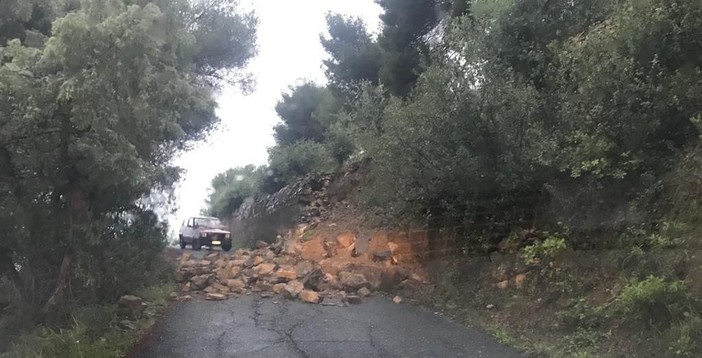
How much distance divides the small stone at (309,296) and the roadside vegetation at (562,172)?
219 cm

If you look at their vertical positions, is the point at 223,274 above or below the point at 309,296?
above

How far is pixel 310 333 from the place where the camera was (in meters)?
9.01

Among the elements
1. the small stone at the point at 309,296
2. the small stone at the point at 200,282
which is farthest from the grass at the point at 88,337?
the small stone at the point at 309,296

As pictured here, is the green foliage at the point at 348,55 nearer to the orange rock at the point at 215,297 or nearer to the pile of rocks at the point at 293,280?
the pile of rocks at the point at 293,280

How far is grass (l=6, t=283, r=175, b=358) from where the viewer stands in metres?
7.78

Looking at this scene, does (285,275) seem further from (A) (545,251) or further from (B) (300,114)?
(B) (300,114)

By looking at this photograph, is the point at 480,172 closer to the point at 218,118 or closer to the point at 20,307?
the point at 20,307

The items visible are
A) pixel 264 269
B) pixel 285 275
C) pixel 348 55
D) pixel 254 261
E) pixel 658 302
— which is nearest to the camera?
pixel 658 302

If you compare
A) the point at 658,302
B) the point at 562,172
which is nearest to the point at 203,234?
the point at 562,172

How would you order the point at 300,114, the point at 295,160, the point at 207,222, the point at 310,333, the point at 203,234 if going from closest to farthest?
1. the point at 310,333
2. the point at 203,234
3. the point at 295,160
4. the point at 207,222
5. the point at 300,114

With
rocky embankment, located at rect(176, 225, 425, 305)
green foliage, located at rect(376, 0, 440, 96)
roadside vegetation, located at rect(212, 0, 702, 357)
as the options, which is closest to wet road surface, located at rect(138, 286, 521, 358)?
rocky embankment, located at rect(176, 225, 425, 305)

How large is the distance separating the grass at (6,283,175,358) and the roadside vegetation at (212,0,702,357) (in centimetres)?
503

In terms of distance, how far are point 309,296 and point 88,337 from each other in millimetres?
4008

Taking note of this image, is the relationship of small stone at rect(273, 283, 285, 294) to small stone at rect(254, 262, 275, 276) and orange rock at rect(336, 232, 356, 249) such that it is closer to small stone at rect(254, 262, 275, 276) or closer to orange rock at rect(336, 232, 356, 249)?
small stone at rect(254, 262, 275, 276)
